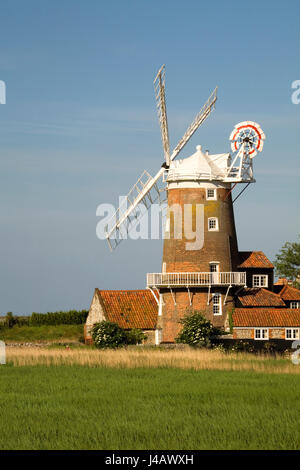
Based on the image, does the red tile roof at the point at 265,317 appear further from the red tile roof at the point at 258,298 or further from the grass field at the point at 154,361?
the grass field at the point at 154,361

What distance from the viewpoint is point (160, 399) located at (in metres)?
23.8

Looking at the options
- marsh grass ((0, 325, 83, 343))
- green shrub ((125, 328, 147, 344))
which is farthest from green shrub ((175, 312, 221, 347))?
marsh grass ((0, 325, 83, 343))

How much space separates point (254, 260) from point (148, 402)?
3245 centimetres

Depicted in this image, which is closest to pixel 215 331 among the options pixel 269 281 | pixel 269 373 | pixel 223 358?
pixel 269 281

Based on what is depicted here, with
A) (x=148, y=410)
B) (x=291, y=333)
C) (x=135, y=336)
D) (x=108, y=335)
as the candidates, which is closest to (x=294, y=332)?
(x=291, y=333)

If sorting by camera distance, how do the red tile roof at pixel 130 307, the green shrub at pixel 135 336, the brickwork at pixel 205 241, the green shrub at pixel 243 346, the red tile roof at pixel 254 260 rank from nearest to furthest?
the green shrub at pixel 243 346 → the brickwork at pixel 205 241 → the green shrub at pixel 135 336 → the red tile roof at pixel 130 307 → the red tile roof at pixel 254 260

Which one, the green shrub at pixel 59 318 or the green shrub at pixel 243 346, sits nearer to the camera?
the green shrub at pixel 243 346

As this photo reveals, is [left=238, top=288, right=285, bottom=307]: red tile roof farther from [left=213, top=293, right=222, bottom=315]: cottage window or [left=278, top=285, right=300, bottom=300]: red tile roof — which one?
[left=213, top=293, right=222, bottom=315]: cottage window

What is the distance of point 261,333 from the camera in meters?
49.7

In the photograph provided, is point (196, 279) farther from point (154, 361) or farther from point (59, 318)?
point (59, 318)

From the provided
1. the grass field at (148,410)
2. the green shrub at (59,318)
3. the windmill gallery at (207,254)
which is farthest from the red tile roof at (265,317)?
the green shrub at (59,318)

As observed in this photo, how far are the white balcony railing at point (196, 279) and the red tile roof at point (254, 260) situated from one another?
3.16 m

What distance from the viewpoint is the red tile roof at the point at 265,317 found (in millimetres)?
49625
